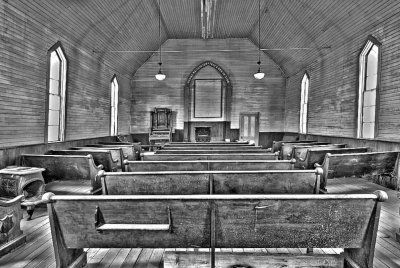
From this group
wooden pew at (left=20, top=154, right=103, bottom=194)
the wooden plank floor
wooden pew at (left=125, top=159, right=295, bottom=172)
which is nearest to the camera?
the wooden plank floor

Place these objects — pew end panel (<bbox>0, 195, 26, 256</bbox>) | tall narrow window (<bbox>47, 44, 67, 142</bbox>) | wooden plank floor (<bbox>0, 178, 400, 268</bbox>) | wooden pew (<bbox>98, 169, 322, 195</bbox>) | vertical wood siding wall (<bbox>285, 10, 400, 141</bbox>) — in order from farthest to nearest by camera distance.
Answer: tall narrow window (<bbox>47, 44, 67, 142</bbox>)
vertical wood siding wall (<bbox>285, 10, 400, 141</bbox>)
wooden pew (<bbox>98, 169, 322, 195</bbox>)
pew end panel (<bbox>0, 195, 26, 256</bbox>)
wooden plank floor (<bbox>0, 178, 400, 268</bbox>)

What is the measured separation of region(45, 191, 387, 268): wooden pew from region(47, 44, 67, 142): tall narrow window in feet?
18.5

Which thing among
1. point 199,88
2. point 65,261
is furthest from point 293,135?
point 65,261

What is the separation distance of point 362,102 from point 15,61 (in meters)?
8.68

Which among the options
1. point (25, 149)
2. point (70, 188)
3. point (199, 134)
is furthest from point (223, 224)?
point (199, 134)

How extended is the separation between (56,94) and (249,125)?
377 inches

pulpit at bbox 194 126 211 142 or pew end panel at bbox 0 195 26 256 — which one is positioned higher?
pulpit at bbox 194 126 211 142

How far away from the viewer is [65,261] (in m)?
2.05

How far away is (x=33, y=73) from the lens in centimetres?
595

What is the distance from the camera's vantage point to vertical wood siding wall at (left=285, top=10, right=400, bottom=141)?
5996mm

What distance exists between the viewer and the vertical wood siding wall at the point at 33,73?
16.7 feet

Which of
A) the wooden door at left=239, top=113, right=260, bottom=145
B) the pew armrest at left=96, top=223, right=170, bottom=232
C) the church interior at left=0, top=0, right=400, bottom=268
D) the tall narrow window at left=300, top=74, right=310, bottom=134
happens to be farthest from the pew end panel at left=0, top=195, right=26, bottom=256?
the wooden door at left=239, top=113, right=260, bottom=145

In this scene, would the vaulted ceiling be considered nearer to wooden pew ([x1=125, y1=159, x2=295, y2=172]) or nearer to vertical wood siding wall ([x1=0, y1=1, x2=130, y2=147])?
vertical wood siding wall ([x1=0, y1=1, x2=130, y2=147])

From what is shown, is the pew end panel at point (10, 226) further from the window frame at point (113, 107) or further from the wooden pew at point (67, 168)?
the window frame at point (113, 107)
